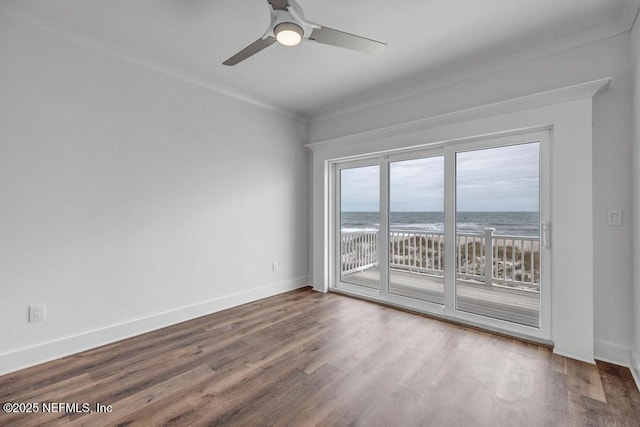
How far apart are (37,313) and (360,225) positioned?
3333mm

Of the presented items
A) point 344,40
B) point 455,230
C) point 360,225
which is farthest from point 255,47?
point 360,225

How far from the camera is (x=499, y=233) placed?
2.91 m

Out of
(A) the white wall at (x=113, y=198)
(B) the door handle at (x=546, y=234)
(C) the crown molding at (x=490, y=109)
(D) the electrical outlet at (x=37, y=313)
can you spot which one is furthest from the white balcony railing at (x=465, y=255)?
(D) the electrical outlet at (x=37, y=313)

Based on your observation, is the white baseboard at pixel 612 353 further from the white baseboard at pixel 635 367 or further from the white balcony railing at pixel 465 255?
the white balcony railing at pixel 465 255

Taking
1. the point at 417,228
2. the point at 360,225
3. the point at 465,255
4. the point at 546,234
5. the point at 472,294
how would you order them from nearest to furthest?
the point at 546,234 < the point at 465,255 < the point at 472,294 < the point at 417,228 < the point at 360,225

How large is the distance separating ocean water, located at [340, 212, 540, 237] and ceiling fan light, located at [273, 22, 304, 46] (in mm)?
2281

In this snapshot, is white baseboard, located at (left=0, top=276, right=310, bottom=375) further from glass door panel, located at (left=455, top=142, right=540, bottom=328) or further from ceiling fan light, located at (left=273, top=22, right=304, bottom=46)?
ceiling fan light, located at (left=273, top=22, right=304, bottom=46)

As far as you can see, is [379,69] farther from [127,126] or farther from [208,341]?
[208,341]

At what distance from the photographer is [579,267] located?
2268 millimetres

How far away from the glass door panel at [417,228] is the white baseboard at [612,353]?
1.29 meters

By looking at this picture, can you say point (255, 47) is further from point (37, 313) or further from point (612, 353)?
point (612, 353)

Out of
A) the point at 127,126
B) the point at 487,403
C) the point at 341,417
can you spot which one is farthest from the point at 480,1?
the point at 127,126

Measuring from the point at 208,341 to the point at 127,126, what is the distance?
6.87 ft

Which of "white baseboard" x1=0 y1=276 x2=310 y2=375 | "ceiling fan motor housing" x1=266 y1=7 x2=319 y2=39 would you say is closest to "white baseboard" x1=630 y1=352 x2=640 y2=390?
"ceiling fan motor housing" x1=266 y1=7 x2=319 y2=39
